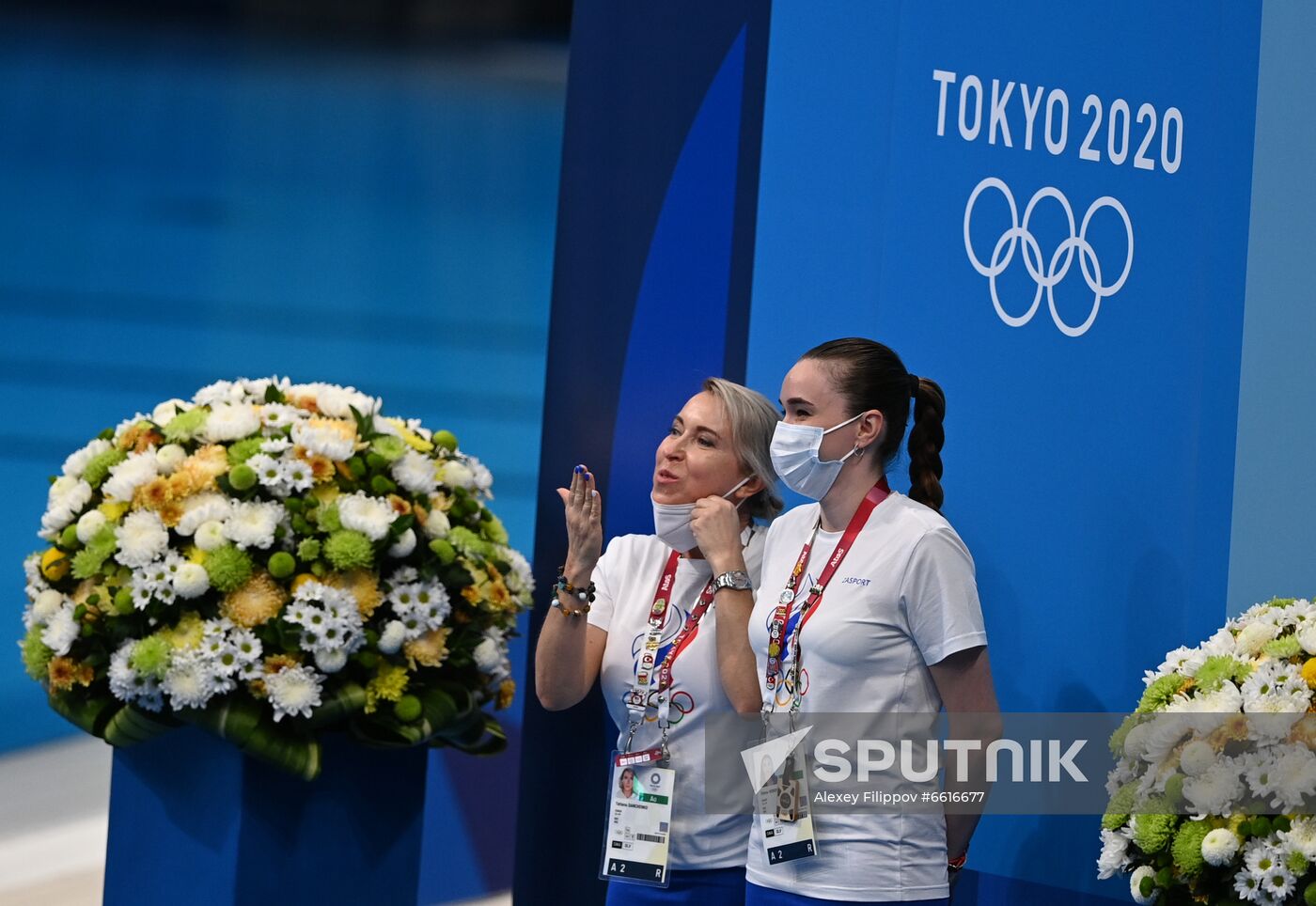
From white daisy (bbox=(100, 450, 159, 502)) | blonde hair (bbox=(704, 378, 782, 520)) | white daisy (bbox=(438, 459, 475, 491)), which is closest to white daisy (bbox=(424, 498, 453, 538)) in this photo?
white daisy (bbox=(438, 459, 475, 491))

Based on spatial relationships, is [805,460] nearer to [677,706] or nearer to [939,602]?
[939,602]

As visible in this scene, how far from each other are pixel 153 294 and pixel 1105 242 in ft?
15.6

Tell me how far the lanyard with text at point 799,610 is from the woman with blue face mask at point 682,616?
6.5 inches

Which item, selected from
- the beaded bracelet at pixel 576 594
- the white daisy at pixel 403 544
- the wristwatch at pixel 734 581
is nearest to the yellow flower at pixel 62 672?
the white daisy at pixel 403 544

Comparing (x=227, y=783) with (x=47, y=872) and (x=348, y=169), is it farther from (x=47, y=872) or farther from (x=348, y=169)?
(x=348, y=169)

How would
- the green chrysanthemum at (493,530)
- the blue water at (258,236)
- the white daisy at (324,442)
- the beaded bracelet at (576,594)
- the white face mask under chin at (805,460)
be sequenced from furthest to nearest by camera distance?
the blue water at (258,236) < the beaded bracelet at (576,594) < the green chrysanthemum at (493,530) < the white face mask under chin at (805,460) < the white daisy at (324,442)

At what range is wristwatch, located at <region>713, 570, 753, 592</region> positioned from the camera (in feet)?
9.56

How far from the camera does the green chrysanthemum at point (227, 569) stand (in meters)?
2.47

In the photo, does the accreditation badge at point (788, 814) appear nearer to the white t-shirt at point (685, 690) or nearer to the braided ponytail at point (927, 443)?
the white t-shirt at point (685, 690)

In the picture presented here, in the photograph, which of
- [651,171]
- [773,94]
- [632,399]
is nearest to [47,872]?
[632,399]

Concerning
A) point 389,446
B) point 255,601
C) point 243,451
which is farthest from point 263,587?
point 389,446

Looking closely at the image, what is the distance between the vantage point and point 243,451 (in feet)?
8.55

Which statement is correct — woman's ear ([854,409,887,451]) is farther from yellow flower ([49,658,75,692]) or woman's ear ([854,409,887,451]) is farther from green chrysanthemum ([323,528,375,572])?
yellow flower ([49,658,75,692])

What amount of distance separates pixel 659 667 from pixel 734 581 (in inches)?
9.6
